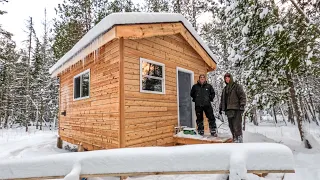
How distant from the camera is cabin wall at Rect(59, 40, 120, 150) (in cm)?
482

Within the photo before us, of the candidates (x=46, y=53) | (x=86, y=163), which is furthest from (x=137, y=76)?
(x=46, y=53)

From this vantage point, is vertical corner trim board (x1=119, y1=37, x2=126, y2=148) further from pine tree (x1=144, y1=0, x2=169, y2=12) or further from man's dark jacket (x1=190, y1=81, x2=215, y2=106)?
pine tree (x1=144, y1=0, x2=169, y2=12)

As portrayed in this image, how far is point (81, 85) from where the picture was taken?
674 cm

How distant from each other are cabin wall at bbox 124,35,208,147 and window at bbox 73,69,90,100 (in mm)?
2172

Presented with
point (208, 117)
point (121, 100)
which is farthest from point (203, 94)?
point (121, 100)

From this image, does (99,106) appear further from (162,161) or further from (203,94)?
(162,161)

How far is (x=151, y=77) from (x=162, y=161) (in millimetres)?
3873

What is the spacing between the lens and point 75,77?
286 inches

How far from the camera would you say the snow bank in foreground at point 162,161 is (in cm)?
162

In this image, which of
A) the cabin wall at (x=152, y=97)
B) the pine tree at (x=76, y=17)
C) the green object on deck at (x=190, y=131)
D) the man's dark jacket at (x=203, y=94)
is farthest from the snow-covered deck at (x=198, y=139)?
the pine tree at (x=76, y=17)

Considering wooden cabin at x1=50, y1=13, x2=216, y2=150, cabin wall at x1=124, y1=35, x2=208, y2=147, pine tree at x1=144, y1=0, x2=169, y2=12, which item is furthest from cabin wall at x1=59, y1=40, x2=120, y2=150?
pine tree at x1=144, y1=0, x2=169, y2=12

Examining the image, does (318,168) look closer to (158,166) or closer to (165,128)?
(165,128)

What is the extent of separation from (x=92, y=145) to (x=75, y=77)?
9.44 ft

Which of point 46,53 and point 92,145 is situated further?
point 46,53
